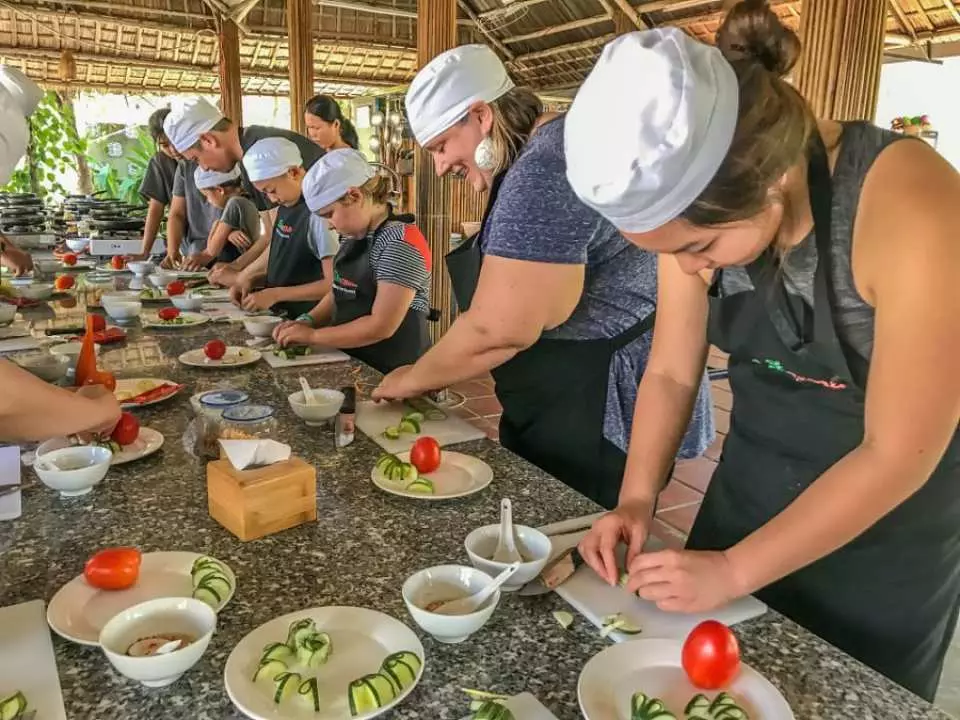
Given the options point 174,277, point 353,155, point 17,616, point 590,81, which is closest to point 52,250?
point 174,277

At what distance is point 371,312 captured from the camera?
8.43 feet

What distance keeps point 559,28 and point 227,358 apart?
657 centimetres

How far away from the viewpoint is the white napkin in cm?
123

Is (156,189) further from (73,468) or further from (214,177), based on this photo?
(73,468)

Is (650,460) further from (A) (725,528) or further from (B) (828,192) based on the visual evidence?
(B) (828,192)

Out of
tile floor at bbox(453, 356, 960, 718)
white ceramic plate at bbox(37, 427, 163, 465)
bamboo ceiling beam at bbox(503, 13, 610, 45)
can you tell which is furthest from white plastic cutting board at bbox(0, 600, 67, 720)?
bamboo ceiling beam at bbox(503, 13, 610, 45)

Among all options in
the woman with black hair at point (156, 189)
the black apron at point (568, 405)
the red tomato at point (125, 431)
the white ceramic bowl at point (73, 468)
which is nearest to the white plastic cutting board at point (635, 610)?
the black apron at point (568, 405)

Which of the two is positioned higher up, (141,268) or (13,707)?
(141,268)

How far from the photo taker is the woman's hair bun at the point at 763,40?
112cm

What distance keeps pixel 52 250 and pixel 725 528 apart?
497cm

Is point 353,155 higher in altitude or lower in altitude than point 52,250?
higher

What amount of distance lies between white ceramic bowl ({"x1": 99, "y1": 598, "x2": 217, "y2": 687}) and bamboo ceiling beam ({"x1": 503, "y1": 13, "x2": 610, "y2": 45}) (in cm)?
724

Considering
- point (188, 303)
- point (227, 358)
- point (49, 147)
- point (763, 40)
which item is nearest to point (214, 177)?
point (188, 303)

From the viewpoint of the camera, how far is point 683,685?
0.89 m
